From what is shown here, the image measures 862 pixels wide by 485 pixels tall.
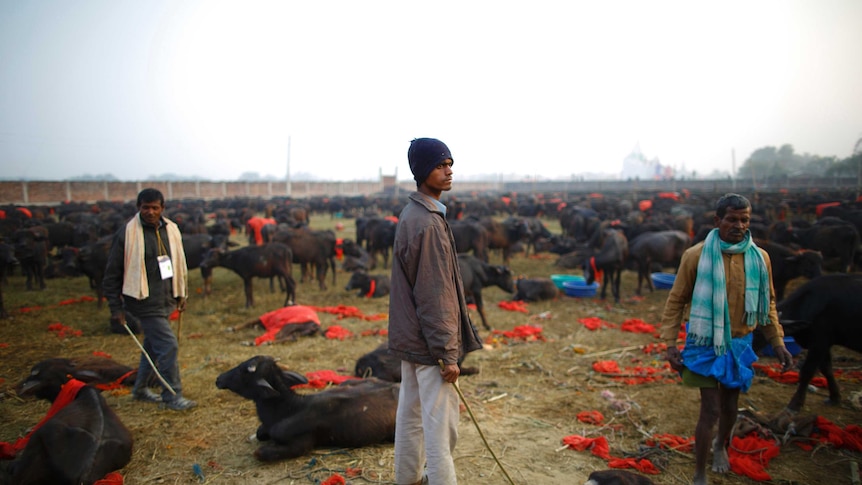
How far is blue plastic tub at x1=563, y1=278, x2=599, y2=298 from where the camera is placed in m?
11.1

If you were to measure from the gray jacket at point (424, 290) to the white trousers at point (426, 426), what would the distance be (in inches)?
6.7

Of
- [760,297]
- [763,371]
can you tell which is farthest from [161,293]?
[763,371]

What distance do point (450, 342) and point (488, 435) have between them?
2470mm

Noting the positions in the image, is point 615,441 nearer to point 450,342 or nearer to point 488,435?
point 488,435

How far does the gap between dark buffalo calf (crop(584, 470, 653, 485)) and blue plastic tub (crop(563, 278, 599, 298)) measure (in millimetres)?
8041

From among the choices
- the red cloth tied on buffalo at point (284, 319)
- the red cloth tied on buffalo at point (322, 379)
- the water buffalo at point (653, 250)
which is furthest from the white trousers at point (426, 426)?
the water buffalo at point (653, 250)

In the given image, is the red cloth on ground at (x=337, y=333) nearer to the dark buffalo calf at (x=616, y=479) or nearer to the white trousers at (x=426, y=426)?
the white trousers at (x=426, y=426)

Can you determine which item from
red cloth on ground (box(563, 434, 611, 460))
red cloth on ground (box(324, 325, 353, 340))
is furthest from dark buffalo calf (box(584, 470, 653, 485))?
red cloth on ground (box(324, 325, 353, 340))

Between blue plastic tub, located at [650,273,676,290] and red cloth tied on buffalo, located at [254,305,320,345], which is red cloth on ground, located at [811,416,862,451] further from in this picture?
blue plastic tub, located at [650,273,676,290]

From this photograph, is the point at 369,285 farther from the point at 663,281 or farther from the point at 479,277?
the point at 663,281

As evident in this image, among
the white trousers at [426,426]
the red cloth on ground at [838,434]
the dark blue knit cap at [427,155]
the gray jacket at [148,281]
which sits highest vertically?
the dark blue knit cap at [427,155]

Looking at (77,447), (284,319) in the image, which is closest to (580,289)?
(284,319)

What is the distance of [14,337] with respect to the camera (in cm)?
776

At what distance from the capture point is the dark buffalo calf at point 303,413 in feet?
13.9
